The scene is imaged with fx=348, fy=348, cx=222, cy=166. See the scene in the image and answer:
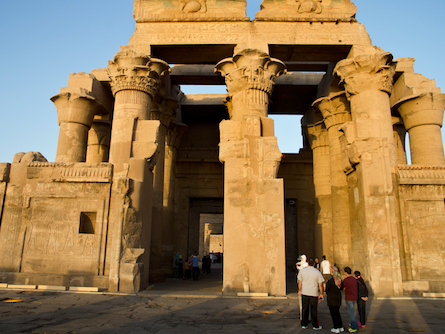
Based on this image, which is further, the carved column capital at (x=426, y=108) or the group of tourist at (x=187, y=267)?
the group of tourist at (x=187, y=267)

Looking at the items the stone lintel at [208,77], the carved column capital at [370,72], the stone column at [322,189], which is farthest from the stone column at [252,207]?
the stone lintel at [208,77]

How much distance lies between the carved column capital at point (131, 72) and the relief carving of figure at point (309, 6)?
527 cm

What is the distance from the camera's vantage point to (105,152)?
15.1 meters

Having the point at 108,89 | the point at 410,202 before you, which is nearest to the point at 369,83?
the point at 410,202

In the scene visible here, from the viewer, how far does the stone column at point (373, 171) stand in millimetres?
8859

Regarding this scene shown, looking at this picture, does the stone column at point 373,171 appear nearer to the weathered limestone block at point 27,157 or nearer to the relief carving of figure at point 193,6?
the relief carving of figure at point 193,6

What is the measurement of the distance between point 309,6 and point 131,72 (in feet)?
20.4

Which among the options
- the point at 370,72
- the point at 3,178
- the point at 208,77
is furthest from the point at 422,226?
the point at 3,178

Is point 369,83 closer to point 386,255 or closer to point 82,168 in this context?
point 386,255

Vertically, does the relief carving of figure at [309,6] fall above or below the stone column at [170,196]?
above

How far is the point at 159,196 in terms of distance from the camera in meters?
12.8

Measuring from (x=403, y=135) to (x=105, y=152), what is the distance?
13.0 m

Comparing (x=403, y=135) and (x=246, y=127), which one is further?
(x=403, y=135)

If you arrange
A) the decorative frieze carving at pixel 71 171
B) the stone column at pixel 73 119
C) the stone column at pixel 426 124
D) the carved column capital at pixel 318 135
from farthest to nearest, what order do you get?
1. the carved column capital at pixel 318 135
2. the stone column at pixel 73 119
3. the stone column at pixel 426 124
4. the decorative frieze carving at pixel 71 171
